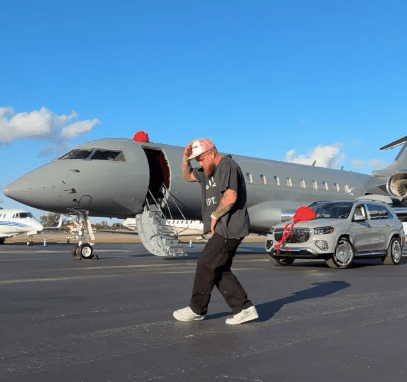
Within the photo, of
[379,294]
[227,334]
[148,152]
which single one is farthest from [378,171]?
[227,334]

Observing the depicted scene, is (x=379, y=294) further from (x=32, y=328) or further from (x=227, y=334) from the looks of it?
(x=32, y=328)

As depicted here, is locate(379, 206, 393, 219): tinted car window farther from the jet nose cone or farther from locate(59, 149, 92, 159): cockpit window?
the jet nose cone

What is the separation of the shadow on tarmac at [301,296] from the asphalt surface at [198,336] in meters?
0.01

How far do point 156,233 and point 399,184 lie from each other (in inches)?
381

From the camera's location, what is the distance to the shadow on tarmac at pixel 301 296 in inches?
254

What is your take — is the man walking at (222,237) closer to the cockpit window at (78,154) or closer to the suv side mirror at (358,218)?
the suv side mirror at (358,218)

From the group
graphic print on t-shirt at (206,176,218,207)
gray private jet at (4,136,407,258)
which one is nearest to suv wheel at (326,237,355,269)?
gray private jet at (4,136,407,258)

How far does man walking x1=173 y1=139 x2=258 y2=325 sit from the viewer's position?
224 inches

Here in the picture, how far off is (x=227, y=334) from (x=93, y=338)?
46.7 inches

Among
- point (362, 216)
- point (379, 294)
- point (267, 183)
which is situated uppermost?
point (267, 183)

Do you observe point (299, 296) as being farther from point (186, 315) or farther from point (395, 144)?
point (395, 144)

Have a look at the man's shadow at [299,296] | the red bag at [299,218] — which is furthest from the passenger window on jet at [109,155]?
the man's shadow at [299,296]

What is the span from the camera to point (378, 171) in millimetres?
26766

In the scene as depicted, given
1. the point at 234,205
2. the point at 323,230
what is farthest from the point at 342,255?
the point at 234,205
